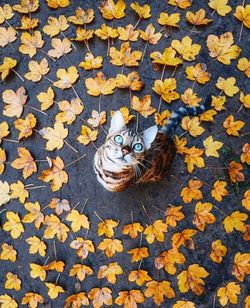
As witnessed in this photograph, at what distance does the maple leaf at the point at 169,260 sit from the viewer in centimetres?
282

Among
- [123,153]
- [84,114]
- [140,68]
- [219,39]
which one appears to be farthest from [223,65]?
[123,153]

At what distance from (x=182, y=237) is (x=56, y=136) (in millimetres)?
1013

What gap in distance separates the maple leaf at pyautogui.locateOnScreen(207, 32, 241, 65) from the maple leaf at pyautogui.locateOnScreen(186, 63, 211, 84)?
125mm

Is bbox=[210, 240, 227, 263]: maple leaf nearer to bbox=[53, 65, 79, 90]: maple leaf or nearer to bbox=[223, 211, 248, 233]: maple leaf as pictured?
bbox=[223, 211, 248, 233]: maple leaf

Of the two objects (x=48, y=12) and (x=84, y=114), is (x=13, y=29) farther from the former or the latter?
(x=84, y=114)

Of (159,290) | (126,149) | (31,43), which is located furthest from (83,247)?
(31,43)

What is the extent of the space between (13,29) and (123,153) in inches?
55.1

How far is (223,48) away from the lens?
311 cm

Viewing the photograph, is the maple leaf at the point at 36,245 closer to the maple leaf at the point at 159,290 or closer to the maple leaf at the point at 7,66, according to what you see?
the maple leaf at the point at 159,290

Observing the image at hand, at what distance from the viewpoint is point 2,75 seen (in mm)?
3039

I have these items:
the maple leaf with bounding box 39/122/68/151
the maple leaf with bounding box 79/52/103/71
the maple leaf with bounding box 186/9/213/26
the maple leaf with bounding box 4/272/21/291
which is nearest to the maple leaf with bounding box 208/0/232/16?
the maple leaf with bounding box 186/9/213/26

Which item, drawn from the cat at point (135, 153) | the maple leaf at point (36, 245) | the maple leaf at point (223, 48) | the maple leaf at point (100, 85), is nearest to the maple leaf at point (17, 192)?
the maple leaf at point (36, 245)

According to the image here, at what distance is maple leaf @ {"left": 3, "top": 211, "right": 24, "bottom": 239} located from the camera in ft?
9.40

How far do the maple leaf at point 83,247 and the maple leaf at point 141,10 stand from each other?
1.54 m
